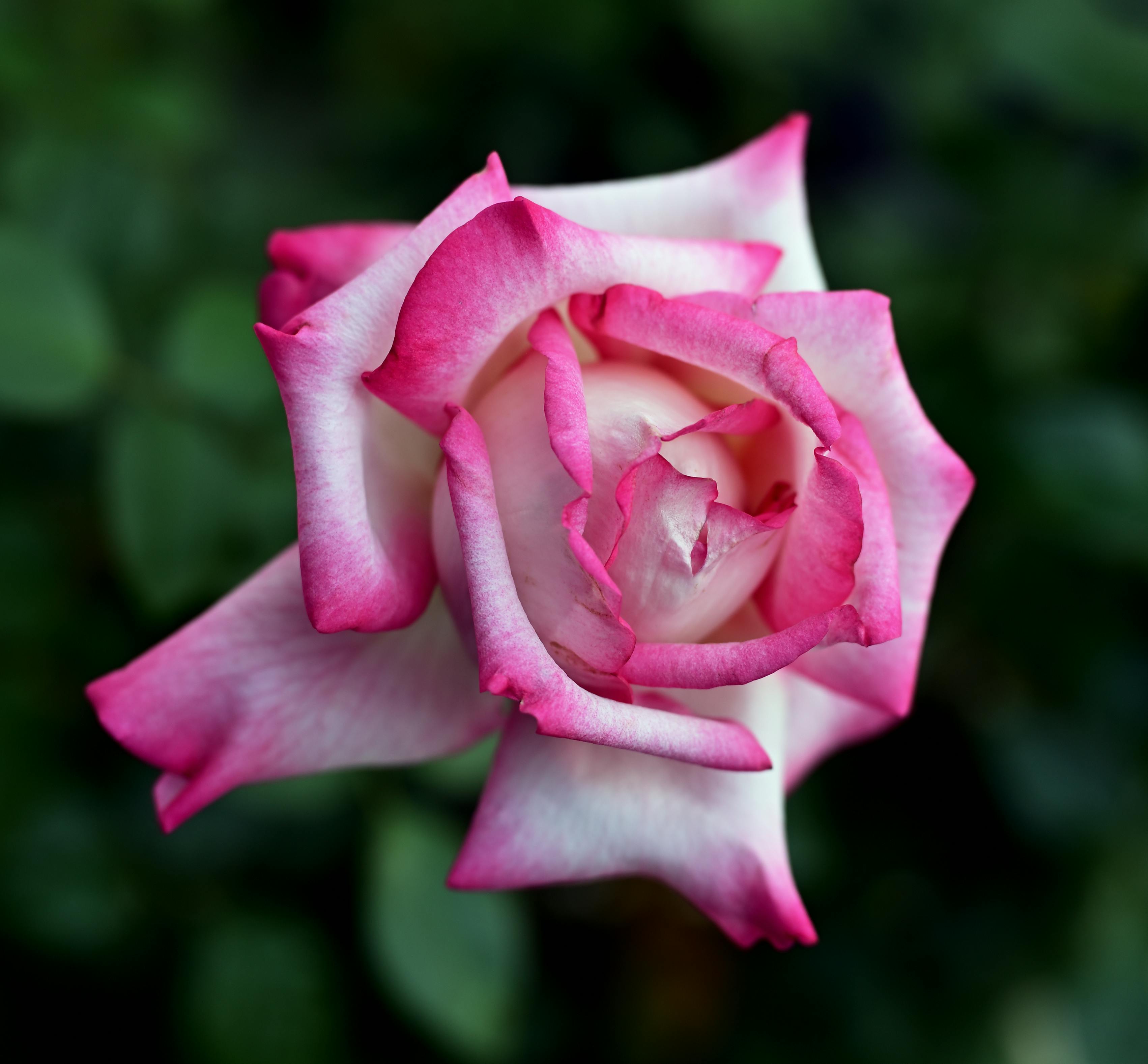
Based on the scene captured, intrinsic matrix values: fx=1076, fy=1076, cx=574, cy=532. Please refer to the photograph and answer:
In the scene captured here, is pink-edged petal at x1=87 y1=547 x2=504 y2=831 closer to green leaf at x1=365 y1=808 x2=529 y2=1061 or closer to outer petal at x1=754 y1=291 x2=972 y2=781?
outer petal at x1=754 y1=291 x2=972 y2=781

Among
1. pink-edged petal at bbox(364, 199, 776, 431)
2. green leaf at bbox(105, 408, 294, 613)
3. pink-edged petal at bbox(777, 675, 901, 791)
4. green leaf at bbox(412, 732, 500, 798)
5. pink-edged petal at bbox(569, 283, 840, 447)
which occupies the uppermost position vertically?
pink-edged petal at bbox(364, 199, 776, 431)

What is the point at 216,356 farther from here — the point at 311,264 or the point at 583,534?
the point at 583,534

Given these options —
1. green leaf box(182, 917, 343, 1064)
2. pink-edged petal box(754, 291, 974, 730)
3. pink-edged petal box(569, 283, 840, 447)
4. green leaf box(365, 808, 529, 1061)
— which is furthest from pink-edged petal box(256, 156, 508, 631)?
green leaf box(182, 917, 343, 1064)

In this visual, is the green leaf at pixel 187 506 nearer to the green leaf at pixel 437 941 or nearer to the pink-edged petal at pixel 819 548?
the green leaf at pixel 437 941

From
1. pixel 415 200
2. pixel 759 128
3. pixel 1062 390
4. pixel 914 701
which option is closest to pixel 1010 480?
pixel 1062 390

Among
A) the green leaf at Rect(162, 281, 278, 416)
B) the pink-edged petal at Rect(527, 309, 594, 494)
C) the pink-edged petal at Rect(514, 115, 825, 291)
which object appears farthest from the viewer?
the green leaf at Rect(162, 281, 278, 416)

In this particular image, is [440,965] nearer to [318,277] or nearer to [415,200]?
[318,277]

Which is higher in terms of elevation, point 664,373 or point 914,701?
point 664,373

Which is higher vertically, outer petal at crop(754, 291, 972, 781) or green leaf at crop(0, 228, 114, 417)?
green leaf at crop(0, 228, 114, 417)
